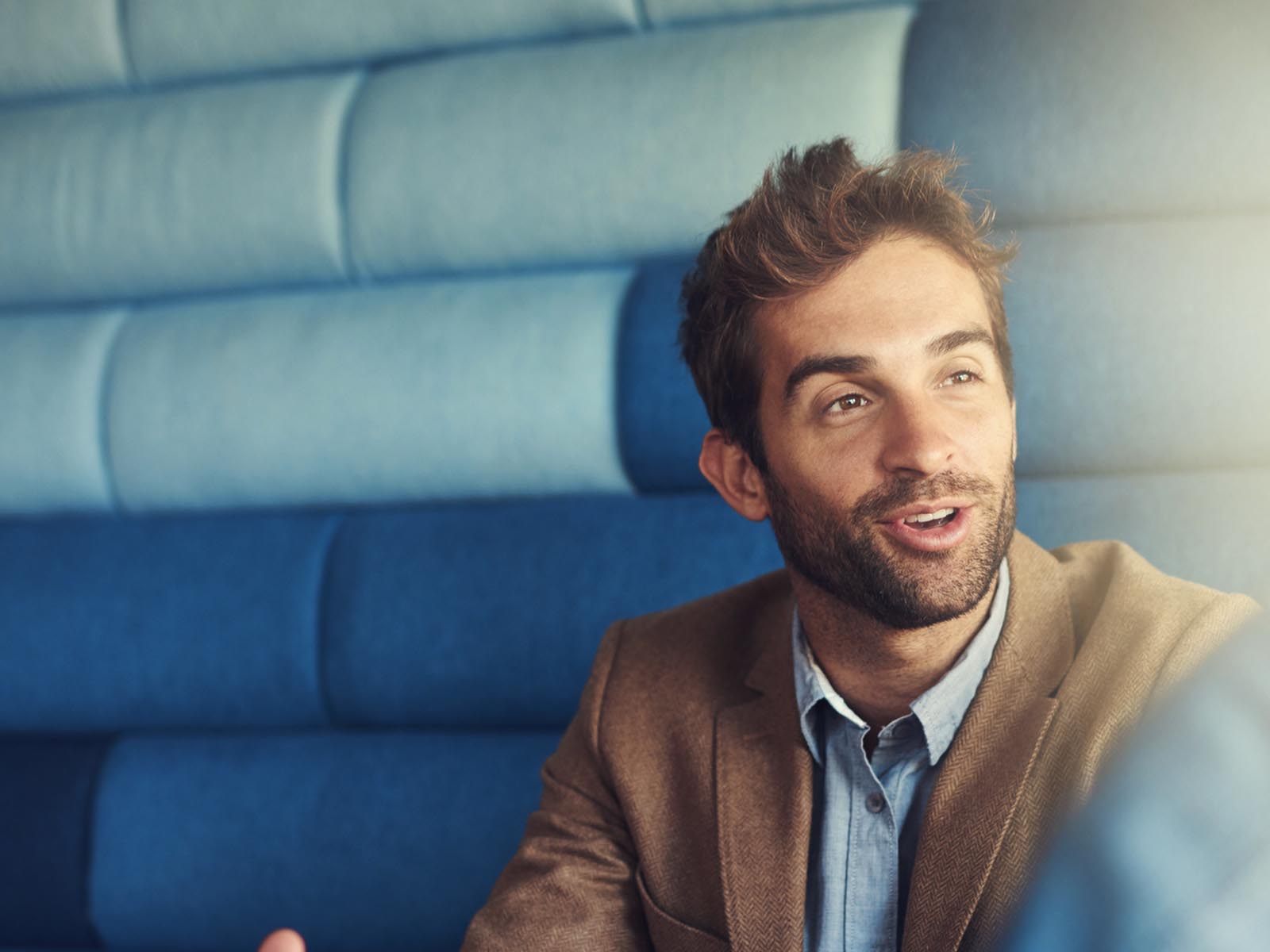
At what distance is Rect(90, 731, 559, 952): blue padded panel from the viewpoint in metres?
1.40

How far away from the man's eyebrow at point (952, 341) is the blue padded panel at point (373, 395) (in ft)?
1.58

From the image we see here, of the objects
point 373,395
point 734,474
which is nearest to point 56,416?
point 373,395

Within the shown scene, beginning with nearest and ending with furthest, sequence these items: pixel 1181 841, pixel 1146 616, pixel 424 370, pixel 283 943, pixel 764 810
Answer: pixel 1181 841, pixel 283 943, pixel 1146 616, pixel 764 810, pixel 424 370

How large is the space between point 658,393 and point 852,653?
427 millimetres

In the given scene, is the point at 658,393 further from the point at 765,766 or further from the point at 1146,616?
the point at 1146,616

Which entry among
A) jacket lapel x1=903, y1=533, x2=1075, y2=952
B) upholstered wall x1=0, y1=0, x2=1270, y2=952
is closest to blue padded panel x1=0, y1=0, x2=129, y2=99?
upholstered wall x1=0, y1=0, x2=1270, y2=952

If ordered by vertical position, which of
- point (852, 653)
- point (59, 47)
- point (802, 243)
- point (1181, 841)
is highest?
point (59, 47)

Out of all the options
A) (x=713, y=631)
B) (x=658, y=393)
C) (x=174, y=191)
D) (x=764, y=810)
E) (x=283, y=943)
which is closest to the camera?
(x=283, y=943)

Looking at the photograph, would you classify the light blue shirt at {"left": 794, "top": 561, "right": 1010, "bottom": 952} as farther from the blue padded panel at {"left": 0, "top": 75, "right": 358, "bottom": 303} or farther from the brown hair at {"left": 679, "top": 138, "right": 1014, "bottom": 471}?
the blue padded panel at {"left": 0, "top": 75, "right": 358, "bottom": 303}

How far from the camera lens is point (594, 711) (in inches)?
46.7

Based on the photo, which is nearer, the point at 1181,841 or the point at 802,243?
the point at 1181,841

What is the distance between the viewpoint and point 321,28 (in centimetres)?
159

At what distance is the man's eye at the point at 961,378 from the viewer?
1.04m

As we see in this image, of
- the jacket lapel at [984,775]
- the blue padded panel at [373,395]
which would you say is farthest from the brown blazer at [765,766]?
the blue padded panel at [373,395]
